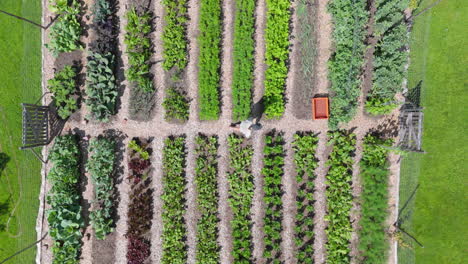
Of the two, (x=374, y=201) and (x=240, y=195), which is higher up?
(x=240, y=195)

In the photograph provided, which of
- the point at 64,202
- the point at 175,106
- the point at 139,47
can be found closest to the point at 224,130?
the point at 175,106

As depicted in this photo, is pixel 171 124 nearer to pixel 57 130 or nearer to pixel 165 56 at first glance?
pixel 165 56

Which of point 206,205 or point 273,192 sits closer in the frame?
point 206,205

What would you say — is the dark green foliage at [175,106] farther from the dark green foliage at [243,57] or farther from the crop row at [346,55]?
the crop row at [346,55]

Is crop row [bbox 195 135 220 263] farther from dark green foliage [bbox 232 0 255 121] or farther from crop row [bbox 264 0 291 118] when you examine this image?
crop row [bbox 264 0 291 118]

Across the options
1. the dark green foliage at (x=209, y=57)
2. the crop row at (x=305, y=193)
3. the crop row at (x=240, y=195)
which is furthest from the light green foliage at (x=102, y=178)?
the crop row at (x=305, y=193)

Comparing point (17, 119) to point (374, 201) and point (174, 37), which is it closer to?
point (174, 37)
